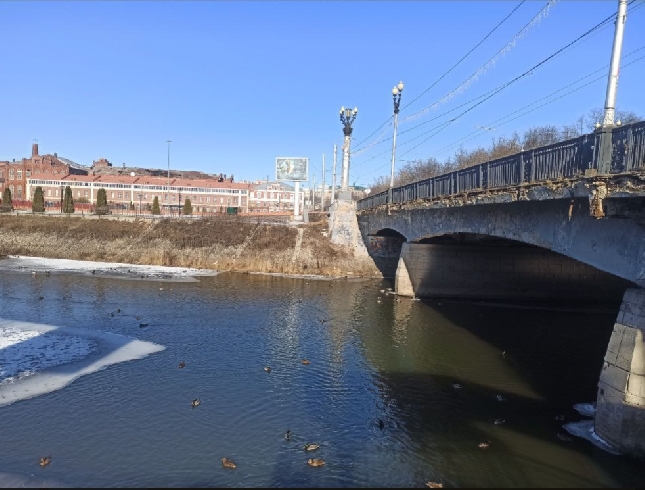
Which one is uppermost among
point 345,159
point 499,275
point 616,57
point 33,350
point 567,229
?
point 345,159

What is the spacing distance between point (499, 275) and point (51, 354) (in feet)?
98.7

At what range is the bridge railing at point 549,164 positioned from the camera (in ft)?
39.9

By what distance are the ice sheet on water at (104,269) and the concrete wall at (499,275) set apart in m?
20.0

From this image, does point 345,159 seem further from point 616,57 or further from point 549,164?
point 616,57

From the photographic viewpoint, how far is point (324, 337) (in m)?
24.6

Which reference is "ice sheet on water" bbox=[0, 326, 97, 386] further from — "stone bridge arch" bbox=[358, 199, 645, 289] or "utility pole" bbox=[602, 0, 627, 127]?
"utility pole" bbox=[602, 0, 627, 127]

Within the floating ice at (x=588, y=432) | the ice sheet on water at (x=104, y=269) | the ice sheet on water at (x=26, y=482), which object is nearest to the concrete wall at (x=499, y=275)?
the ice sheet on water at (x=104, y=269)

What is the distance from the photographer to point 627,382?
38.9 ft

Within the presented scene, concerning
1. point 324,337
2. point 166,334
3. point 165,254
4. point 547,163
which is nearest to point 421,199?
point 324,337

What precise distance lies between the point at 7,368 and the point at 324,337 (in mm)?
13436

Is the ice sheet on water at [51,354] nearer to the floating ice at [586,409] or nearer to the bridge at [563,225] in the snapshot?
Result: the bridge at [563,225]

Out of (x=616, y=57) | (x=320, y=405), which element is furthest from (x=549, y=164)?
(x=320, y=405)

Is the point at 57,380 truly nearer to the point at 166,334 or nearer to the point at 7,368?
the point at 7,368

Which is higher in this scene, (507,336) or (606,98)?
(606,98)
